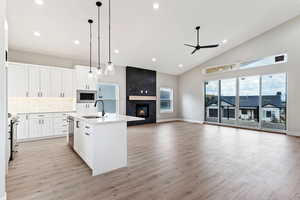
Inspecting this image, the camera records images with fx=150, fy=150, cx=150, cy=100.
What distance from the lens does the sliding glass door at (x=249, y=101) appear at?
661cm

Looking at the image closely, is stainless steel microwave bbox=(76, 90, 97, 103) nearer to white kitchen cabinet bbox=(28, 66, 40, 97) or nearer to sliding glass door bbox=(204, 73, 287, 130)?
white kitchen cabinet bbox=(28, 66, 40, 97)

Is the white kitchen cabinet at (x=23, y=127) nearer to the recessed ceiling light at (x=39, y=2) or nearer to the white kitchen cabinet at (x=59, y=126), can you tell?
the white kitchen cabinet at (x=59, y=126)

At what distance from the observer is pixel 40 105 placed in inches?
209

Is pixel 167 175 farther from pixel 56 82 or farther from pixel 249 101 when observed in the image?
pixel 249 101

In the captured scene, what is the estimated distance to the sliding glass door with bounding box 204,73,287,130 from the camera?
6035 mm

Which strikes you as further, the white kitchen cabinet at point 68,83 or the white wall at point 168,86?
the white wall at point 168,86

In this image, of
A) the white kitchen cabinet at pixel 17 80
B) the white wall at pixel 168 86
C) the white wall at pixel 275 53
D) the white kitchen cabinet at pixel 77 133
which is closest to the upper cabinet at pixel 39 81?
the white kitchen cabinet at pixel 17 80

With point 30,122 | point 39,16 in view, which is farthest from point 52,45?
point 30,122

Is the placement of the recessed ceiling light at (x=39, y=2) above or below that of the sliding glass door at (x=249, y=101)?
above

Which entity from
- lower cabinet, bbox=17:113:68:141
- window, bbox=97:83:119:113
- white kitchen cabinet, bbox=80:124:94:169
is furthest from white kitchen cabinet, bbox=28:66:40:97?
white kitchen cabinet, bbox=80:124:94:169

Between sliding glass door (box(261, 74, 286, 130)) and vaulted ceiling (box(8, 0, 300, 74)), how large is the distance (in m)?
2.08

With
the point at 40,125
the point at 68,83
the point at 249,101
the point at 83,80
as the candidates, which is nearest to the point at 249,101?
the point at 249,101

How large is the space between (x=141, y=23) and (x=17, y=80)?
13.9ft

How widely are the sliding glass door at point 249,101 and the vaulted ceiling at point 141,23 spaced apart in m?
1.89
